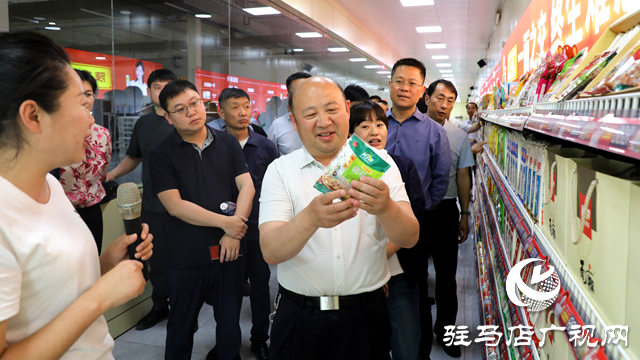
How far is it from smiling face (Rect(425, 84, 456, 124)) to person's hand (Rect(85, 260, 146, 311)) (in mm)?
3085

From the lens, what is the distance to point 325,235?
150 centimetres

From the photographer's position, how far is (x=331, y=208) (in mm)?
1189

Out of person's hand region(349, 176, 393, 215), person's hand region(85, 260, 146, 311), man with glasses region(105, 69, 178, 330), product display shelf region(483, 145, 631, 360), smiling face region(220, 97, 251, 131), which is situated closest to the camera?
product display shelf region(483, 145, 631, 360)

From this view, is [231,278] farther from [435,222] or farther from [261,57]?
[261,57]

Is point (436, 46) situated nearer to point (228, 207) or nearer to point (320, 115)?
point (228, 207)

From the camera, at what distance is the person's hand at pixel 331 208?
1186 mm

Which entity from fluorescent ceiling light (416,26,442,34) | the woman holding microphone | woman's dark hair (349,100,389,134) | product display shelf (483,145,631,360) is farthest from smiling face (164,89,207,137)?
fluorescent ceiling light (416,26,442,34)

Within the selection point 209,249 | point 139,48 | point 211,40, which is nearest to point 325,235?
point 209,249

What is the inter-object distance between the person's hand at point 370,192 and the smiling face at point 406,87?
1767 mm

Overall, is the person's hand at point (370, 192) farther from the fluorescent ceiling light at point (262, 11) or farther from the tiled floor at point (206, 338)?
the fluorescent ceiling light at point (262, 11)

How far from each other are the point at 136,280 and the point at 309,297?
63 cm

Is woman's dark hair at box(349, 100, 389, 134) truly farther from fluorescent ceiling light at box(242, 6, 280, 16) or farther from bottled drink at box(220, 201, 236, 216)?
fluorescent ceiling light at box(242, 6, 280, 16)

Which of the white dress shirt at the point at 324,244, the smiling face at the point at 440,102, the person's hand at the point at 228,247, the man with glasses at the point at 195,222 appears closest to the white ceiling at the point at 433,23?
the smiling face at the point at 440,102

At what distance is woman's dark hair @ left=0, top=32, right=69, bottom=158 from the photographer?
36.9 inches
